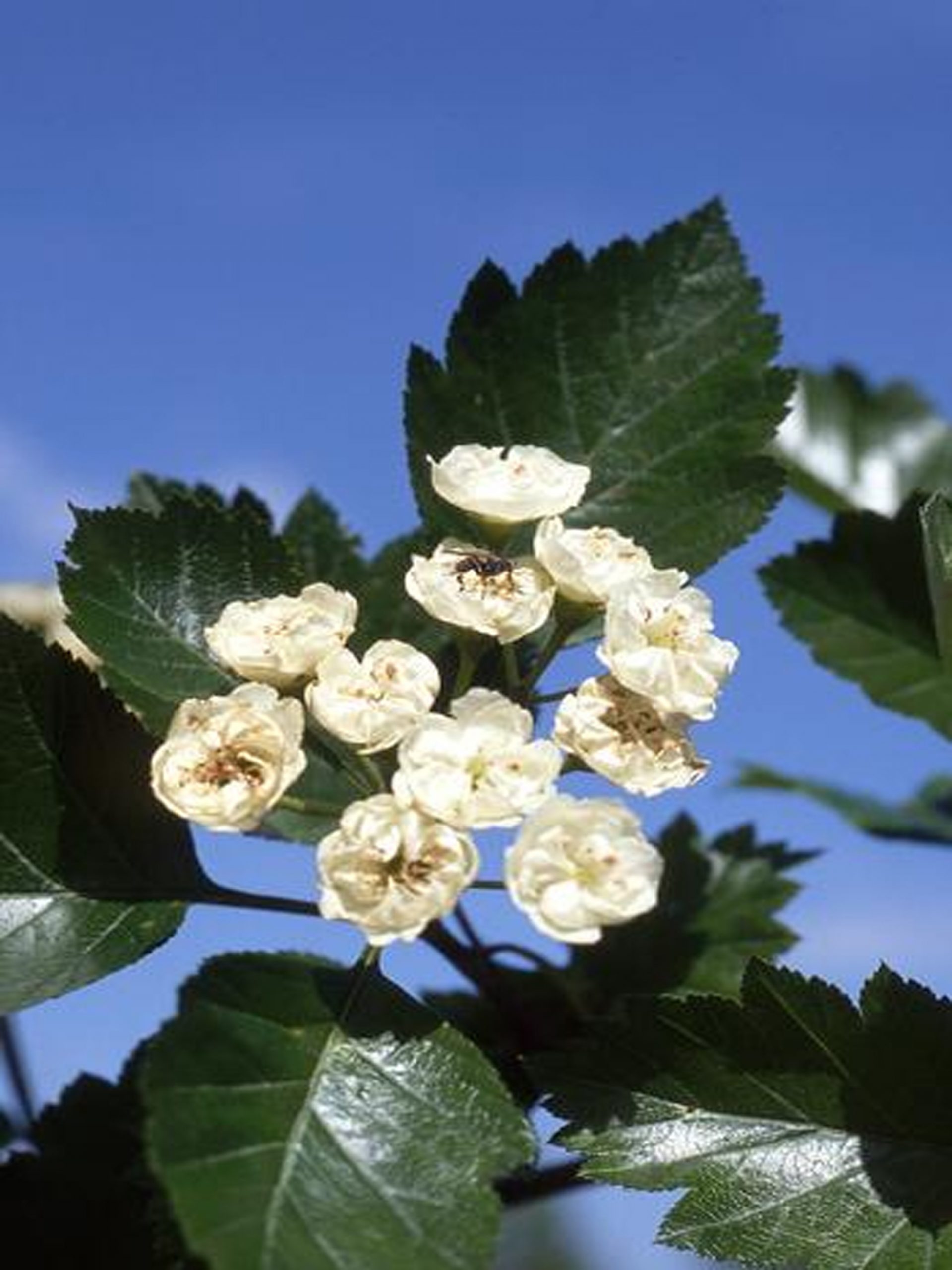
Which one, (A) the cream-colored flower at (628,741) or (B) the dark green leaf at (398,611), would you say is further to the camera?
(B) the dark green leaf at (398,611)

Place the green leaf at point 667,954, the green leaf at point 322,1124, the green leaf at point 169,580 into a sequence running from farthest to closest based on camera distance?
the green leaf at point 667,954 → the green leaf at point 169,580 → the green leaf at point 322,1124

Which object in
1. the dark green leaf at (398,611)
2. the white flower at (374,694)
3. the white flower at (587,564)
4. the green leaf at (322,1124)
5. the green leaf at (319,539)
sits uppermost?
the green leaf at (319,539)

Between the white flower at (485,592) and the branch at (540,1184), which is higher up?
the white flower at (485,592)

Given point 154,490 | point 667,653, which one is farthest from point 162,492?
point 667,653

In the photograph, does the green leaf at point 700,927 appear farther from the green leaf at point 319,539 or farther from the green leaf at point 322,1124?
the green leaf at point 322,1124

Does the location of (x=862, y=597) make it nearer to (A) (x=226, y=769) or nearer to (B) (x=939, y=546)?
(B) (x=939, y=546)

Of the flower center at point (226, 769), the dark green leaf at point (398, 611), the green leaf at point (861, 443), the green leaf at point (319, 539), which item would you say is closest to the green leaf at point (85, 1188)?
the flower center at point (226, 769)

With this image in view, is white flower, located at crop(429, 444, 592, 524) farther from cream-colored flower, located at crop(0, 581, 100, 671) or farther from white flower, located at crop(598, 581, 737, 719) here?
cream-colored flower, located at crop(0, 581, 100, 671)

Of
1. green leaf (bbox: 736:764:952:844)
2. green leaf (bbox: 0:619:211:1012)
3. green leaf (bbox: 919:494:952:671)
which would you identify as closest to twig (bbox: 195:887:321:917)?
green leaf (bbox: 0:619:211:1012)
